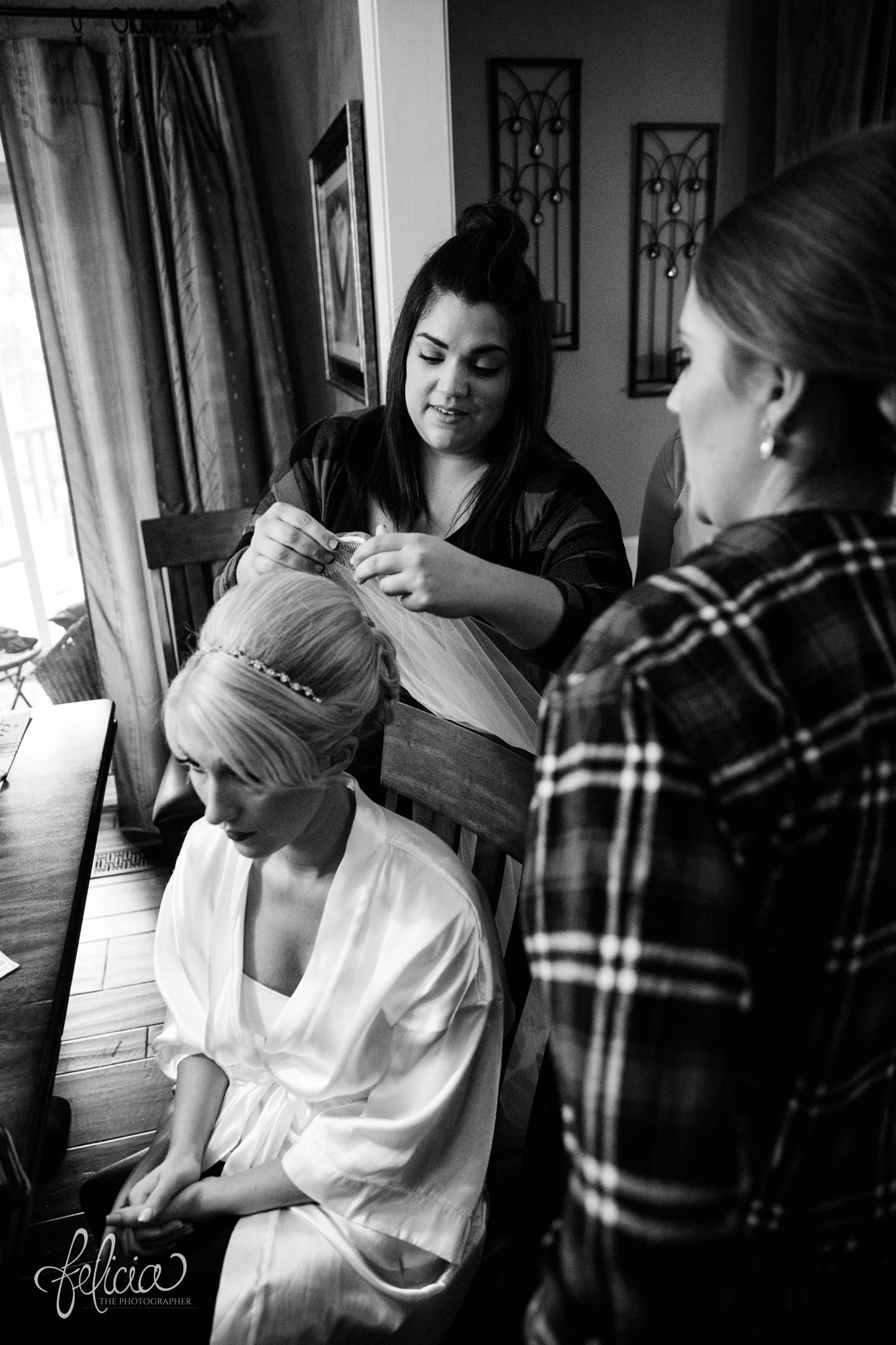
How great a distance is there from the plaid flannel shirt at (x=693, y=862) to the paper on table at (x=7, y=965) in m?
0.97

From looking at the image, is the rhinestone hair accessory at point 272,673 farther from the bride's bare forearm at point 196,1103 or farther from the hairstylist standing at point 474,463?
the bride's bare forearm at point 196,1103

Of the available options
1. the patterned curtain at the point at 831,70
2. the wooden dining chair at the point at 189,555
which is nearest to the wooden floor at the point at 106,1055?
the wooden dining chair at the point at 189,555

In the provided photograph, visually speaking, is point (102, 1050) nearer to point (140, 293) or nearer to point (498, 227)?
point (498, 227)

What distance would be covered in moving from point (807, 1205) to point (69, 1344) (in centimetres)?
88

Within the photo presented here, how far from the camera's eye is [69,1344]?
3.45 feet

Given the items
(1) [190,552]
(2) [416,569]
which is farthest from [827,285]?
(1) [190,552]

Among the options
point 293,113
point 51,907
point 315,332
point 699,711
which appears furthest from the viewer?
point 315,332

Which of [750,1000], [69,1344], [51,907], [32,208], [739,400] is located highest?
[32,208]

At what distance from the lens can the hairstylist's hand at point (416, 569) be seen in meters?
1.08

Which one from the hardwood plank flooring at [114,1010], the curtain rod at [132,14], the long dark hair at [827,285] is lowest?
the hardwood plank flooring at [114,1010]

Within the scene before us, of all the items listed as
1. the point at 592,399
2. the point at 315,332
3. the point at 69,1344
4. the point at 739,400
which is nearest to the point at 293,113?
the point at 315,332

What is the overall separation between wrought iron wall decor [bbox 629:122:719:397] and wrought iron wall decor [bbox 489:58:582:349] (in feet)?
0.73

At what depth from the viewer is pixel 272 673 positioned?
3.43 ft

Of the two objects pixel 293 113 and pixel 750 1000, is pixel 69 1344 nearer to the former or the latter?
pixel 750 1000
